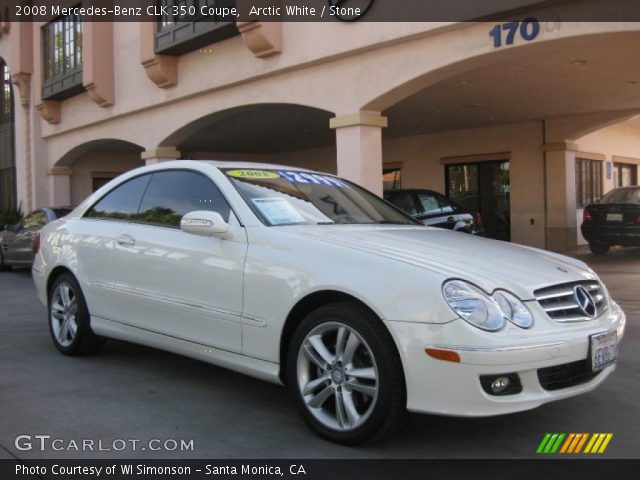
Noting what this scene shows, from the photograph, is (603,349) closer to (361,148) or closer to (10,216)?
(361,148)

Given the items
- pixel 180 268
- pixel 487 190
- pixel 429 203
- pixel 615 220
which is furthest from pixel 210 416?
pixel 487 190

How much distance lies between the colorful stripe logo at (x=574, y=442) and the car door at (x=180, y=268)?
182 centimetres

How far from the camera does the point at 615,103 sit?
13.9 meters

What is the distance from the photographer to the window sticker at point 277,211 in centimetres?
409

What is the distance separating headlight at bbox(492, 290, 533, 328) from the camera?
10.4 ft

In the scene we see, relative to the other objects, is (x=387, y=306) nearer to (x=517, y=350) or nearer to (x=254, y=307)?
(x=517, y=350)

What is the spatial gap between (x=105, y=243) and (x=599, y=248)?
11658mm

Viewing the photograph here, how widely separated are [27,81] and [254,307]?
19749 mm

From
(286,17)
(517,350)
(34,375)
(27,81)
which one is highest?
(27,81)

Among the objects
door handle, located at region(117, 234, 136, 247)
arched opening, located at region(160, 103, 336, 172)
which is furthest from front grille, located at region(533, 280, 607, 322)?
arched opening, located at region(160, 103, 336, 172)

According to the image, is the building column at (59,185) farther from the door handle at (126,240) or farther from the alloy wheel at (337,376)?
the alloy wheel at (337,376)

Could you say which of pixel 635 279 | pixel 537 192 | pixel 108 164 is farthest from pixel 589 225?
pixel 108 164

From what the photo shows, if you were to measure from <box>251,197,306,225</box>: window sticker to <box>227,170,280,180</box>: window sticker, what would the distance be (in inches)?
12.6

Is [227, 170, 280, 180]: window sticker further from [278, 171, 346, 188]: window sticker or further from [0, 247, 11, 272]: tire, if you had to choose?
[0, 247, 11, 272]: tire
